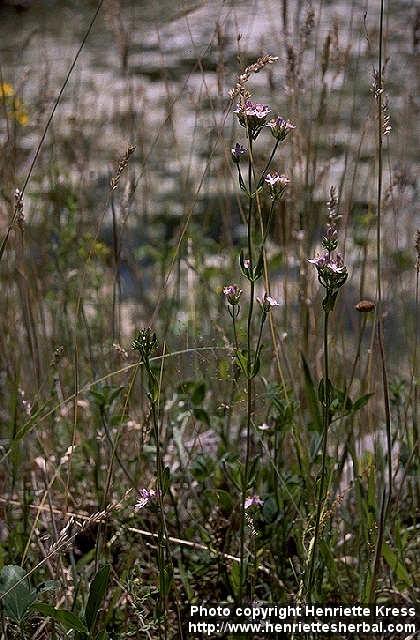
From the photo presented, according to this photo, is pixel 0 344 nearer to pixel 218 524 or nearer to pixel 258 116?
pixel 218 524

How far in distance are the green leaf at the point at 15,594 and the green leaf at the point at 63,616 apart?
39mm

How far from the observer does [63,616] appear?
0.82 m

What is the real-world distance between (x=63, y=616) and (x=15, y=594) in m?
0.06

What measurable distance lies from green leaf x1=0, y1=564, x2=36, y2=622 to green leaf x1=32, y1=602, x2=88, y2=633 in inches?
1.6

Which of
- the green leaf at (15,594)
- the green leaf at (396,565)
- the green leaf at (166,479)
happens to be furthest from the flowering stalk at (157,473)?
the green leaf at (396,565)

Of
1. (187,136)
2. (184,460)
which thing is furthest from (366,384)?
(187,136)

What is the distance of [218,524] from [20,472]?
0.34 meters

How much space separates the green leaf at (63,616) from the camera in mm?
809

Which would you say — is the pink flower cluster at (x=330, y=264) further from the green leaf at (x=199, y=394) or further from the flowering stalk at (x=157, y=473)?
the green leaf at (x=199, y=394)

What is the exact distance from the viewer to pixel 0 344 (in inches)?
58.9

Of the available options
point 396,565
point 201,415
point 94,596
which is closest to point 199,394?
point 201,415

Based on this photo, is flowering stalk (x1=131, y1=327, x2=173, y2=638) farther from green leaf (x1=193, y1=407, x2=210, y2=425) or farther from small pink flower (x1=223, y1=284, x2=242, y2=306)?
green leaf (x1=193, y1=407, x2=210, y2=425)

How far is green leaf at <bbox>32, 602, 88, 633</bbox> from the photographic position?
2.65 ft

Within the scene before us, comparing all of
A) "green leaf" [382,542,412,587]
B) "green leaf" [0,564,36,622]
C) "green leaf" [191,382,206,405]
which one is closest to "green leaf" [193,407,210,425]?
"green leaf" [191,382,206,405]
